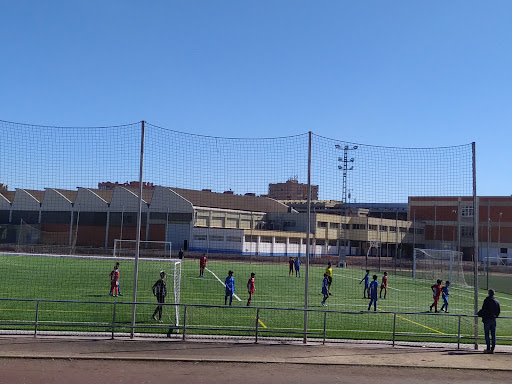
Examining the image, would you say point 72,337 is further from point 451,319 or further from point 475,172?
point 451,319

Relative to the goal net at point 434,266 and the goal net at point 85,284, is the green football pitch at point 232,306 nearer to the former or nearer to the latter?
the goal net at point 85,284

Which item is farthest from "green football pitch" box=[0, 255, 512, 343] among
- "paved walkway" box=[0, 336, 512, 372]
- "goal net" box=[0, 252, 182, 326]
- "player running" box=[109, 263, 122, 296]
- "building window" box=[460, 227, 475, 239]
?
"building window" box=[460, 227, 475, 239]

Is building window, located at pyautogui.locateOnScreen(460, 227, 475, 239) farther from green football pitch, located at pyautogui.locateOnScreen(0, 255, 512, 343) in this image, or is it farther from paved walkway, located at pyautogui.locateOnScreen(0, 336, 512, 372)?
paved walkway, located at pyautogui.locateOnScreen(0, 336, 512, 372)

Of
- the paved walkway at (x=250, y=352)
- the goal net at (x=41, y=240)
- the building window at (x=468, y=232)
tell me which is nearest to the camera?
the paved walkway at (x=250, y=352)

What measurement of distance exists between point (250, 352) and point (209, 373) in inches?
79.2

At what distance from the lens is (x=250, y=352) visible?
12.1 metres

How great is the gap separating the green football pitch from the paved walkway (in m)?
0.50

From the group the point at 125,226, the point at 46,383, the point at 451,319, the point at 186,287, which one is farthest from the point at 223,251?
the point at 46,383

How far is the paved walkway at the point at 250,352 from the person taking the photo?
11.3 metres

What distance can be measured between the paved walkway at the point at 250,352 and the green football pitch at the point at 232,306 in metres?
0.50

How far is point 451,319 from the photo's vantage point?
20203 mm

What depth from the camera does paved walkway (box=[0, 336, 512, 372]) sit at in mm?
11266

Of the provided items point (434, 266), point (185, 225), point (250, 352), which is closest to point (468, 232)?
point (434, 266)

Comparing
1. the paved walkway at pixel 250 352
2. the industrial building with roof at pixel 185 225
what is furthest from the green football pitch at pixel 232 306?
the industrial building with roof at pixel 185 225
